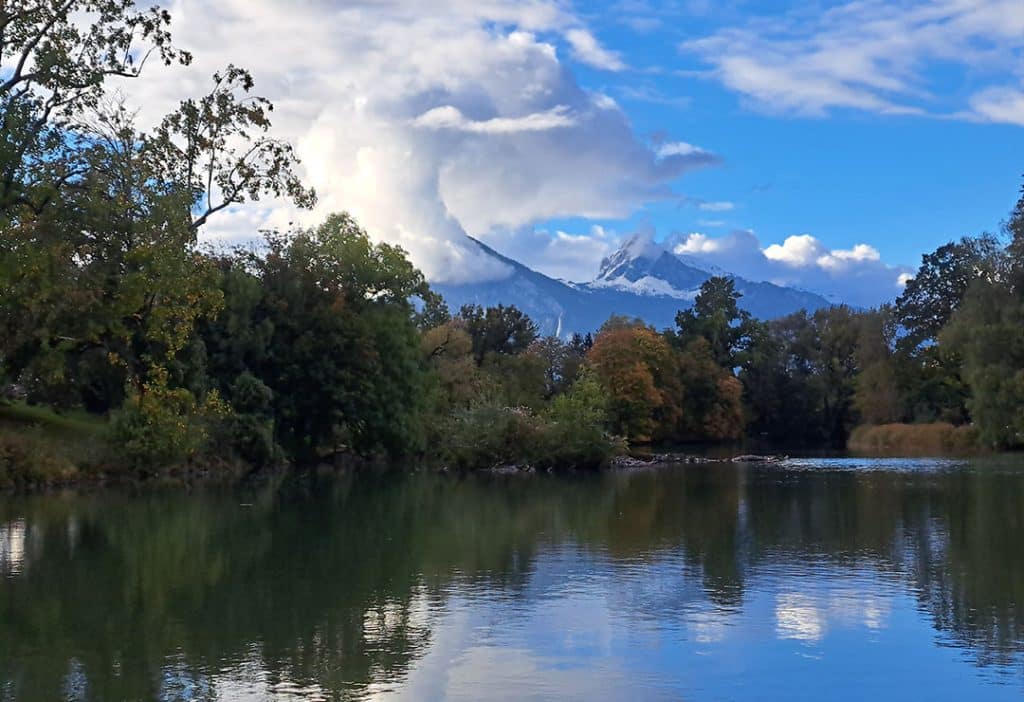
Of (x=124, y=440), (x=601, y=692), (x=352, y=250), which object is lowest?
(x=601, y=692)

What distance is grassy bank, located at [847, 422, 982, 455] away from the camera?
67.0 metres

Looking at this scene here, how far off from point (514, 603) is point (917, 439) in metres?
62.0

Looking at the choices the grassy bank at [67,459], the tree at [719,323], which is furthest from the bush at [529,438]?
the tree at [719,323]

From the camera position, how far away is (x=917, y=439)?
236 feet

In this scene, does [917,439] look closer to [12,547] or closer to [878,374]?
[878,374]

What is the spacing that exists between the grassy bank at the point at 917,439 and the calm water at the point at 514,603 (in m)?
39.0

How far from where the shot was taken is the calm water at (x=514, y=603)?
11.2m

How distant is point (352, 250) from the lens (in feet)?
188

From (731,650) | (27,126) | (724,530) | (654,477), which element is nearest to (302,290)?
(654,477)

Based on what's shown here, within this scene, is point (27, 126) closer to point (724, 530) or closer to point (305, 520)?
point (305, 520)

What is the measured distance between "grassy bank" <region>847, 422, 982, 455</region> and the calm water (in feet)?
128

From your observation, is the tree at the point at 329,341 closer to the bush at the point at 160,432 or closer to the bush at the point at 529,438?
the bush at the point at 529,438

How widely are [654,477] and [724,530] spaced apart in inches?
853

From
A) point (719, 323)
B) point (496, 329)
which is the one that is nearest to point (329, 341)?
point (496, 329)
